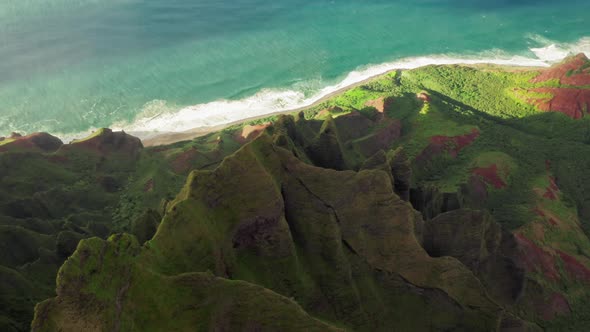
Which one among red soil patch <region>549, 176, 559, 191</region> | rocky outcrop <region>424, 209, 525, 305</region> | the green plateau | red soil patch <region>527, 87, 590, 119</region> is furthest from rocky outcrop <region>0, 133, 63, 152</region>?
red soil patch <region>527, 87, 590, 119</region>

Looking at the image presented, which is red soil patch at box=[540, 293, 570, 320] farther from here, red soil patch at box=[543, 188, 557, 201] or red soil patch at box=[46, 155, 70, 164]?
red soil patch at box=[46, 155, 70, 164]

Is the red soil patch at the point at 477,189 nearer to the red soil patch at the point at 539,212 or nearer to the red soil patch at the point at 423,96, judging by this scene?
the red soil patch at the point at 539,212

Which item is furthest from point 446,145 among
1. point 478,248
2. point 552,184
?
point 478,248

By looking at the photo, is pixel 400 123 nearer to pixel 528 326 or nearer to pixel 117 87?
pixel 528 326

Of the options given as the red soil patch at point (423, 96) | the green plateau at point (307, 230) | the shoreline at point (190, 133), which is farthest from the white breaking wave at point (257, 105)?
the red soil patch at point (423, 96)

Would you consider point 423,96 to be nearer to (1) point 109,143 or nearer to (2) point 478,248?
(2) point 478,248
